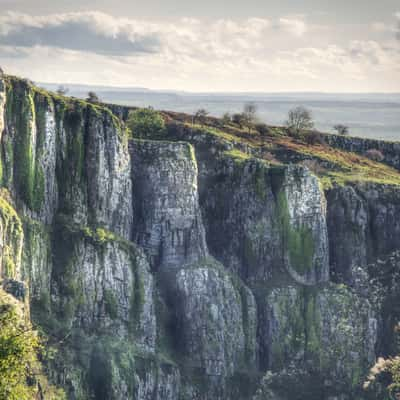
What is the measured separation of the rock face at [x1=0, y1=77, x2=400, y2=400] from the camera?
260ft

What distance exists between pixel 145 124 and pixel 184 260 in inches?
959

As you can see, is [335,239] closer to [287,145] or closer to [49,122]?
[287,145]

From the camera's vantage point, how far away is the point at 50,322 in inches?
3029

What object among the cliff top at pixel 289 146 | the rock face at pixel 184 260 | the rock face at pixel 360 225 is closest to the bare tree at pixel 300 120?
the cliff top at pixel 289 146

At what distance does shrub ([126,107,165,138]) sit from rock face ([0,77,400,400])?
2281 mm

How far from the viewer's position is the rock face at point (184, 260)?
260ft

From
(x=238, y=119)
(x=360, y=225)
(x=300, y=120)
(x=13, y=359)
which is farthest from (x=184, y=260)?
(x=300, y=120)

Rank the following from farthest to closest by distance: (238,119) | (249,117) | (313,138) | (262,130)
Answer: (249,117)
(313,138)
(238,119)
(262,130)

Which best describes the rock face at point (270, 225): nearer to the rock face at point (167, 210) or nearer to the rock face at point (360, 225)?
the rock face at point (360, 225)

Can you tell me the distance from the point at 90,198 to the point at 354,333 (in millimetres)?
36238

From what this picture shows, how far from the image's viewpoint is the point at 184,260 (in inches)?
3676

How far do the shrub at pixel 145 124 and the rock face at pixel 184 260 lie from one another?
2.28 meters

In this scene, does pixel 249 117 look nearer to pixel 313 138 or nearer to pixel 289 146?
pixel 313 138

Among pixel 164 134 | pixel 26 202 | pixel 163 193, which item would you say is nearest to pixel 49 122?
pixel 26 202
